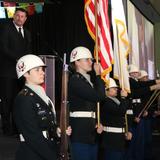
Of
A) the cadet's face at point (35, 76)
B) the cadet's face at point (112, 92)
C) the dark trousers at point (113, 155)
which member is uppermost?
the cadet's face at point (35, 76)

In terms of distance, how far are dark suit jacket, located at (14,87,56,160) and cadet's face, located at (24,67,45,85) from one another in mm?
103

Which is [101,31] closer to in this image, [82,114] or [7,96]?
[82,114]

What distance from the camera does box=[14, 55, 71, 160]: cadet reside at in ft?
11.9

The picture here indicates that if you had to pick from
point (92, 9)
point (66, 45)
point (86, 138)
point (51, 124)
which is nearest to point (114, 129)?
point (86, 138)

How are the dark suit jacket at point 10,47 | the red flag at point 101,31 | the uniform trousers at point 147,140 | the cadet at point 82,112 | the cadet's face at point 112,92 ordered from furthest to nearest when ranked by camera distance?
the uniform trousers at point 147,140 < the dark suit jacket at point 10,47 < the cadet's face at point 112,92 < the red flag at point 101,31 < the cadet at point 82,112

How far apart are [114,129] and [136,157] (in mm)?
2308

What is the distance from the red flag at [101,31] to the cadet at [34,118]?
205 cm

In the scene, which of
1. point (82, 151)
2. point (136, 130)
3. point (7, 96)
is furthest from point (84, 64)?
point (136, 130)

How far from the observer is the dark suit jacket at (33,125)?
3.64 m

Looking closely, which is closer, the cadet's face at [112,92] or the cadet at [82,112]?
the cadet at [82,112]

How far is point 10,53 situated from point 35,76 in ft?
8.18

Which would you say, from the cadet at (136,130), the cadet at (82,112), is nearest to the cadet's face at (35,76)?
the cadet at (82,112)

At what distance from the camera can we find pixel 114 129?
601 cm

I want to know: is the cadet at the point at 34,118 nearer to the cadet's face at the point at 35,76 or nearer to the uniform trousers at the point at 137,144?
the cadet's face at the point at 35,76
